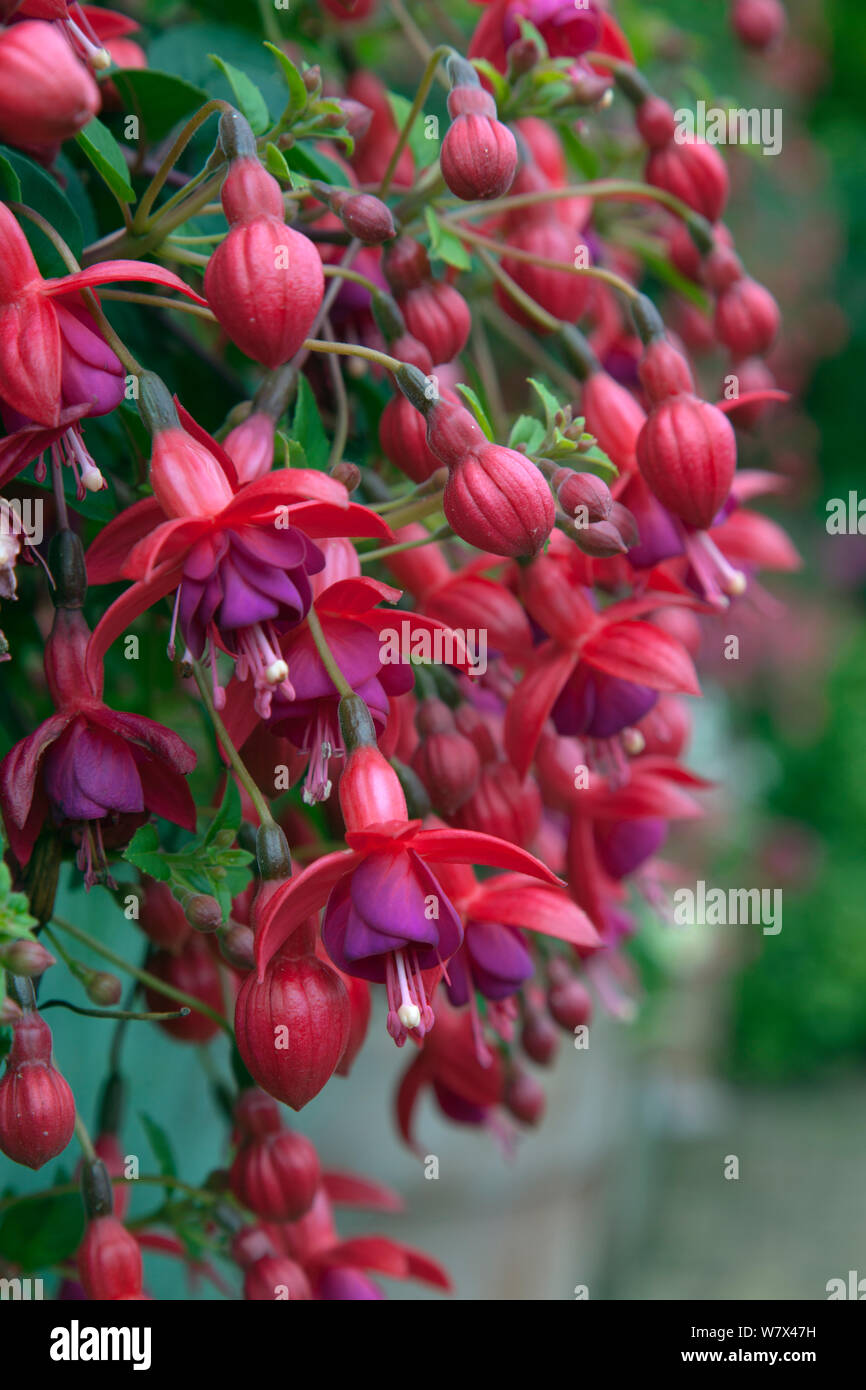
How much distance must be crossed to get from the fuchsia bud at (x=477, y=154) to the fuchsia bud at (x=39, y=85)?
123 mm

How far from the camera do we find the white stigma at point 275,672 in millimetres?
319

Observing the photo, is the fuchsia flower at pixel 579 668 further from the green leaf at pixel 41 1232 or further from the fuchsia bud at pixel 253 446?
the green leaf at pixel 41 1232

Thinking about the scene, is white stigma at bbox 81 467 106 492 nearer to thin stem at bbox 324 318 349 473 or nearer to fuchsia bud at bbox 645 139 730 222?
thin stem at bbox 324 318 349 473

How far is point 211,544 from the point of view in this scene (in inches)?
12.5

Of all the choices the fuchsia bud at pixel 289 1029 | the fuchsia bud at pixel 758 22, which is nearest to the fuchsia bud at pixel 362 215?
the fuchsia bud at pixel 289 1029

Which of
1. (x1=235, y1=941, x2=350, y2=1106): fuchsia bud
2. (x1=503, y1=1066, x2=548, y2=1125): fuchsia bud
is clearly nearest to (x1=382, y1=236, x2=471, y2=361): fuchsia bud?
(x1=235, y1=941, x2=350, y2=1106): fuchsia bud

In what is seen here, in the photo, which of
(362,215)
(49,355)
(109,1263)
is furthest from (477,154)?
(109,1263)

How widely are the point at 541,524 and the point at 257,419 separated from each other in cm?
9

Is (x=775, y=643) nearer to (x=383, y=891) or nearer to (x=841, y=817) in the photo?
(x=841, y=817)

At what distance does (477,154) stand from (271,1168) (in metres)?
0.34

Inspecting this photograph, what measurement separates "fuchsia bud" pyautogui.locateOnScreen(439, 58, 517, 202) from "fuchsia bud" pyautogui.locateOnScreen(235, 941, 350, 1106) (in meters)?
0.23

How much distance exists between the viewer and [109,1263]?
40cm

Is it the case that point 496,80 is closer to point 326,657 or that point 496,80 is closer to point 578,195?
point 578,195
